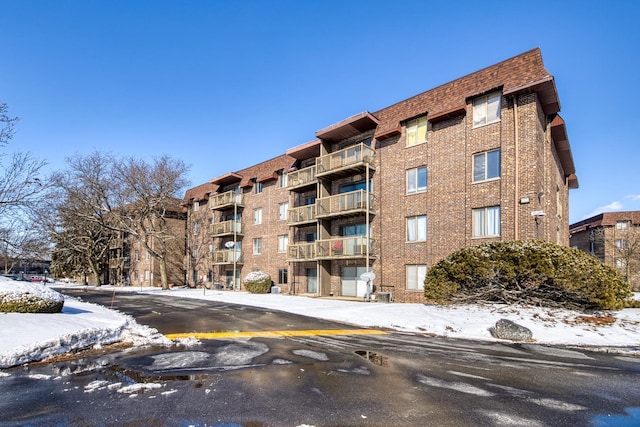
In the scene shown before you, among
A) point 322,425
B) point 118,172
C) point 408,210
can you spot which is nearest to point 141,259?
point 118,172

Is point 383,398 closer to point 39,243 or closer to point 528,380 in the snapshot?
point 528,380

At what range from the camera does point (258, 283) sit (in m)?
26.2

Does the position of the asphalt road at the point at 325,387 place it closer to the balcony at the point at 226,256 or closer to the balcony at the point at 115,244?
the balcony at the point at 226,256

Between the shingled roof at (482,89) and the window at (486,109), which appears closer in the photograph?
the shingled roof at (482,89)

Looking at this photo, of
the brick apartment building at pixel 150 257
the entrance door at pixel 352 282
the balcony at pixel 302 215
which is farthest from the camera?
the brick apartment building at pixel 150 257

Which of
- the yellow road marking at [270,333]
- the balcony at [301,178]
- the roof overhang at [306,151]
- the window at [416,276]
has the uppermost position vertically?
the roof overhang at [306,151]

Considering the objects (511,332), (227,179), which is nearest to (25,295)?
(511,332)

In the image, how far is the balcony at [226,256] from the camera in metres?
31.1

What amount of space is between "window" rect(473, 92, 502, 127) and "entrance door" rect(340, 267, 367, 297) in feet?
33.5

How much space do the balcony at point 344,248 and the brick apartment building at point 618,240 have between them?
31.7 m

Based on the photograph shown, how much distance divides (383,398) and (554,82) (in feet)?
52.6

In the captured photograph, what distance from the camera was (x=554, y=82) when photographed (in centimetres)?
1524

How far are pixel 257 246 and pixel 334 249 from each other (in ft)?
34.3

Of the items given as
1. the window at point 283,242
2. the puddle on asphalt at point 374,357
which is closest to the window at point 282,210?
the window at point 283,242
